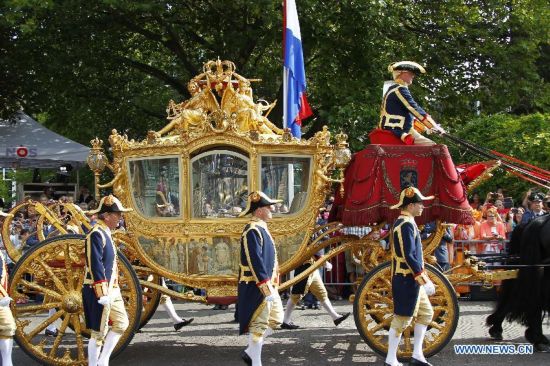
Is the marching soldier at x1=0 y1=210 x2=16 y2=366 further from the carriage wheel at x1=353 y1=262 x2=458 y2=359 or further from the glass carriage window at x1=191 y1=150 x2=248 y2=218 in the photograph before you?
the carriage wheel at x1=353 y1=262 x2=458 y2=359

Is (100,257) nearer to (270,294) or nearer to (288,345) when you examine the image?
(270,294)

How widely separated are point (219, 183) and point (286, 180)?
0.70m

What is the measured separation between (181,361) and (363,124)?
8.15m

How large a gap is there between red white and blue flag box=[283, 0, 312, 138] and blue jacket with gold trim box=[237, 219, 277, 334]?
4.42m

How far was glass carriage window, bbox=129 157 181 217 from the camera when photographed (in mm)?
8781

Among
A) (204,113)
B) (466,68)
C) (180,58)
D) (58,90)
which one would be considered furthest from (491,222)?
(58,90)

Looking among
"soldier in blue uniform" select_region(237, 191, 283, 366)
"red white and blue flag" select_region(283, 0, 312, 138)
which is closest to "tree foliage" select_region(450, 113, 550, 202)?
"red white and blue flag" select_region(283, 0, 312, 138)

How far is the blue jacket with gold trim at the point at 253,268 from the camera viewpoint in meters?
7.45

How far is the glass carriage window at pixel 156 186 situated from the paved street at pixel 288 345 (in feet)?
4.93

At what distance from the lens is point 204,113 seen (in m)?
8.74

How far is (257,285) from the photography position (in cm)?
745

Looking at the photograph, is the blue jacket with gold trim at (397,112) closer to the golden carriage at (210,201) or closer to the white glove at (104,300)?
the golden carriage at (210,201)

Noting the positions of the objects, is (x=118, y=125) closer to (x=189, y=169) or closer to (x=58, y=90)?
(x=58, y=90)

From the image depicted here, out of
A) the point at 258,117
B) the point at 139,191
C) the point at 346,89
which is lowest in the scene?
the point at 139,191
